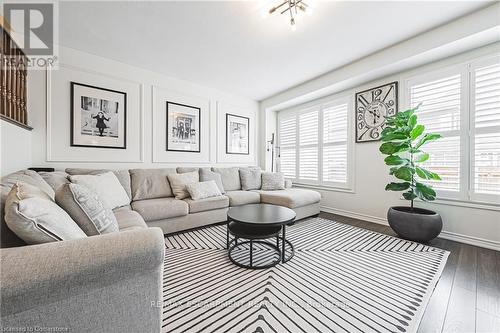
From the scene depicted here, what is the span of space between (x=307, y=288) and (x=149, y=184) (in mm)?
2491

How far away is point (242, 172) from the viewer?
407 cm

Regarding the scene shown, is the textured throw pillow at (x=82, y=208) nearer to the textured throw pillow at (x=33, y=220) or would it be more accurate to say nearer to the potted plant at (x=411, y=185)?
the textured throw pillow at (x=33, y=220)

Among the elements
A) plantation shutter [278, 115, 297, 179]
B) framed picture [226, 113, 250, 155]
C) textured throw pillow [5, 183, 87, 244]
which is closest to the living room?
textured throw pillow [5, 183, 87, 244]

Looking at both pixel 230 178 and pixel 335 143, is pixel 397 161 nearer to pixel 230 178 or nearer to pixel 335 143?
pixel 335 143

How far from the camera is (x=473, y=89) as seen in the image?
2396mm

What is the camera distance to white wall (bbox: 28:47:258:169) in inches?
102

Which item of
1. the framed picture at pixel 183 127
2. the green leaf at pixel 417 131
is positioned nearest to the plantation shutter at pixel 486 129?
the green leaf at pixel 417 131

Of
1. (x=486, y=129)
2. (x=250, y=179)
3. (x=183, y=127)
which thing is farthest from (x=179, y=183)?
(x=486, y=129)

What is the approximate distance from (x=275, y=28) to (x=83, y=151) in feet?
9.98

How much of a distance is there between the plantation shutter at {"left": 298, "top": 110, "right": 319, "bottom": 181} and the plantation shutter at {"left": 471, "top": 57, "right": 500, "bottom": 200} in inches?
88.1

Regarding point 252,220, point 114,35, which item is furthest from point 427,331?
point 114,35

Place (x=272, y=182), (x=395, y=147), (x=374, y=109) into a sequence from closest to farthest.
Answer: (x=395, y=147), (x=374, y=109), (x=272, y=182)

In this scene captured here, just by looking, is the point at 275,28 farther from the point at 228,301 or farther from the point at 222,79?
the point at 228,301

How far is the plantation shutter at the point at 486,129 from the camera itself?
2.25m
